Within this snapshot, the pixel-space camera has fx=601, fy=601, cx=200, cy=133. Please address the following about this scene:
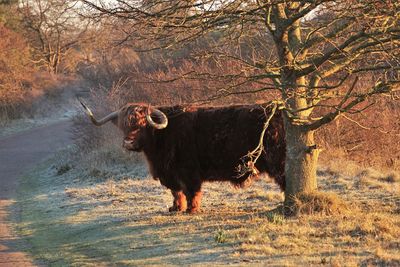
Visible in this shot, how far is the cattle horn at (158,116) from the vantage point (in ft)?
35.7

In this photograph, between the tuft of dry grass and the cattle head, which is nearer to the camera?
the tuft of dry grass

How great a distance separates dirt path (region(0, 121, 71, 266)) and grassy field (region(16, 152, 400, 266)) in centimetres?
32

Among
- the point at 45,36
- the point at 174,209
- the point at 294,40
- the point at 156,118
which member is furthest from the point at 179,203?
the point at 45,36

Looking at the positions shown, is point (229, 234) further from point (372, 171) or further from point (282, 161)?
point (372, 171)

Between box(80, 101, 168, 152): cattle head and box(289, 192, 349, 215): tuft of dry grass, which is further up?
box(80, 101, 168, 152): cattle head

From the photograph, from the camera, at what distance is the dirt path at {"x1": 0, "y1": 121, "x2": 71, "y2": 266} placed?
948 centimetres

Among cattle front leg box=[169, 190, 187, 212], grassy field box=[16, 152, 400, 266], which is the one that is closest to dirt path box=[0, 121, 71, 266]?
grassy field box=[16, 152, 400, 266]

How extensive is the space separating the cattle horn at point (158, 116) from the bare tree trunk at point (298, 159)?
2332 millimetres

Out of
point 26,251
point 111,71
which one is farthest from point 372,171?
point 111,71

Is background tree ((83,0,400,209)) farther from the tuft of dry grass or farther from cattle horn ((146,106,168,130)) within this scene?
cattle horn ((146,106,168,130))

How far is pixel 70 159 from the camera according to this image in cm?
1984

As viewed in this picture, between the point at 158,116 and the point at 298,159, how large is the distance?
9.30 feet

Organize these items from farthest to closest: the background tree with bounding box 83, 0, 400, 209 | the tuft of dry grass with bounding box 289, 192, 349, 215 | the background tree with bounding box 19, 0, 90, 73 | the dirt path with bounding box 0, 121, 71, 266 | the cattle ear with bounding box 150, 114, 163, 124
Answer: the background tree with bounding box 19, 0, 90, 73 < the cattle ear with bounding box 150, 114, 163, 124 < the tuft of dry grass with bounding box 289, 192, 349, 215 < the dirt path with bounding box 0, 121, 71, 266 < the background tree with bounding box 83, 0, 400, 209

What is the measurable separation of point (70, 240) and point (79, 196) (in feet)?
13.1
